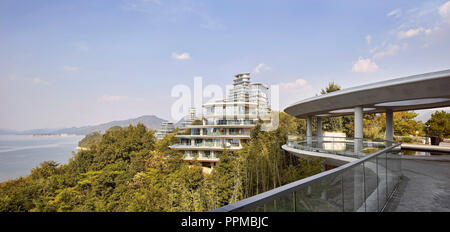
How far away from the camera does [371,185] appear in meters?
3.47

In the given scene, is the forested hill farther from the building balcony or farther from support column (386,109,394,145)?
support column (386,109,394,145)

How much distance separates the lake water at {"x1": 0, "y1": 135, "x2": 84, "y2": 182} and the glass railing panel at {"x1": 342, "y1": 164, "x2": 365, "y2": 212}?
52.6 metres

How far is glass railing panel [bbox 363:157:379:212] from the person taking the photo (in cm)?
325

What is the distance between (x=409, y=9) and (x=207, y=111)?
122ft

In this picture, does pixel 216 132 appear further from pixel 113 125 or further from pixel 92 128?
pixel 92 128

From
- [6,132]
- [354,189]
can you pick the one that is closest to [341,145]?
[354,189]

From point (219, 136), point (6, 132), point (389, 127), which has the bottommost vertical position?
point (219, 136)

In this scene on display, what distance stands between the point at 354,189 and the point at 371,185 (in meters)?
0.95

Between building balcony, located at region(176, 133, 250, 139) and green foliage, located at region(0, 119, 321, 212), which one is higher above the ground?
building balcony, located at region(176, 133, 250, 139)

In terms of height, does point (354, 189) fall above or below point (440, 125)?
below

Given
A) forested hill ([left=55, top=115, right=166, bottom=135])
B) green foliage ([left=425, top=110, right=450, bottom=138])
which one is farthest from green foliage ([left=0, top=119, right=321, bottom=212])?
forested hill ([left=55, top=115, right=166, bottom=135])

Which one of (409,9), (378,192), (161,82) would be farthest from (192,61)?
(378,192)

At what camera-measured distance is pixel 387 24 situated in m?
37.6

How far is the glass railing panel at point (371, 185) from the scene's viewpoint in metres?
3.25
